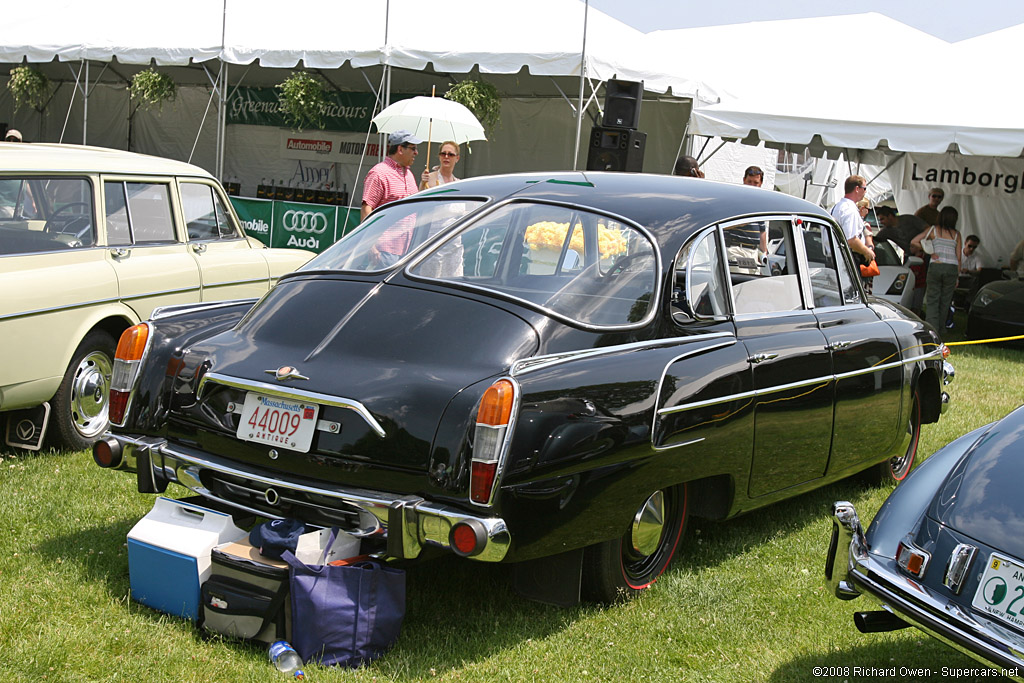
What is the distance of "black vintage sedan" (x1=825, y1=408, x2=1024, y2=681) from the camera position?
290cm

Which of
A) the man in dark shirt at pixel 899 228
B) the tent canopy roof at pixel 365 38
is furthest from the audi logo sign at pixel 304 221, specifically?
the man in dark shirt at pixel 899 228

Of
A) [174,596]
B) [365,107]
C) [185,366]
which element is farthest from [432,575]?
[365,107]

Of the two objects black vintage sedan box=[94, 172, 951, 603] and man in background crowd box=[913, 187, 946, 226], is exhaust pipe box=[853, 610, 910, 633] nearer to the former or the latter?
black vintage sedan box=[94, 172, 951, 603]

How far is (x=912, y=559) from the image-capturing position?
10.5ft

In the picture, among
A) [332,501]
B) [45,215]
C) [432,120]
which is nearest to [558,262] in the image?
[332,501]

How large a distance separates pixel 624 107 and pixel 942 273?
551 centimetres

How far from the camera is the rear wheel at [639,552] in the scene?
398 centimetres

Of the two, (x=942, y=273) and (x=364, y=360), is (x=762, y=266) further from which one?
(x=942, y=273)

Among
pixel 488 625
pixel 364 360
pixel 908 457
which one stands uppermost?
pixel 364 360

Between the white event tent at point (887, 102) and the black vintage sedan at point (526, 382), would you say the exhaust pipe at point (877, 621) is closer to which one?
the black vintage sedan at point (526, 382)

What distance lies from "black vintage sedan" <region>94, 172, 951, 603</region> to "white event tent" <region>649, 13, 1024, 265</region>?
394 inches

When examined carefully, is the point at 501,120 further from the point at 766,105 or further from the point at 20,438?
the point at 20,438

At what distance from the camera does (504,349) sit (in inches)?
145

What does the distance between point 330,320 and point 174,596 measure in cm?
119
